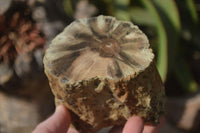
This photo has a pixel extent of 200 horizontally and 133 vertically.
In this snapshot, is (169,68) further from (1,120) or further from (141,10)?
(1,120)

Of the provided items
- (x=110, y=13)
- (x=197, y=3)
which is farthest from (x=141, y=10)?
(x=197, y=3)

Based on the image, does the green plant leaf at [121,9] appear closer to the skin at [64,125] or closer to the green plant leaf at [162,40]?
the green plant leaf at [162,40]

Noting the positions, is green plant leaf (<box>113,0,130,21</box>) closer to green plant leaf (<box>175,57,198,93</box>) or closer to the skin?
green plant leaf (<box>175,57,198,93</box>)

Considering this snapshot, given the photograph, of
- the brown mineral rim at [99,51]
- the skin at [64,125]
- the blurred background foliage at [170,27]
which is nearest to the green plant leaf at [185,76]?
the blurred background foliage at [170,27]

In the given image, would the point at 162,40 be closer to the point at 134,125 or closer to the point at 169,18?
the point at 169,18

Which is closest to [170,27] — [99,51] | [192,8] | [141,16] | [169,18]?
[169,18]

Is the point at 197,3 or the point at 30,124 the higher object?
the point at 197,3
